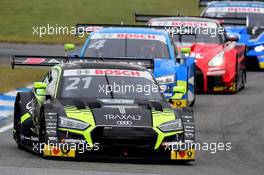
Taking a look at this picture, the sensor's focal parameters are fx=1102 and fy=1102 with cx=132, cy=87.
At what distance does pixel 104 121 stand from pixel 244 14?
58.2 feet

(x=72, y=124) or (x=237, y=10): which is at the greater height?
(x=72, y=124)

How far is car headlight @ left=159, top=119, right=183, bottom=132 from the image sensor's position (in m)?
12.6

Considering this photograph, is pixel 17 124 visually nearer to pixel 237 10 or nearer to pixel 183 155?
pixel 183 155

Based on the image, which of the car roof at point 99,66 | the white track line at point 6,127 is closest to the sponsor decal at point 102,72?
the car roof at point 99,66

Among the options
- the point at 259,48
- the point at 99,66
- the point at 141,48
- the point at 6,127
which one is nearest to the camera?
the point at 99,66

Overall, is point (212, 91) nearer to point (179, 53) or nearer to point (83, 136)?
point (179, 53)

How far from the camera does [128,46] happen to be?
19.2 m

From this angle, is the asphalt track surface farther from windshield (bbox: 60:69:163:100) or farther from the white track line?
windshield (bbox: 60:69:163:100)

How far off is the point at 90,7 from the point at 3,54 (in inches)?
743

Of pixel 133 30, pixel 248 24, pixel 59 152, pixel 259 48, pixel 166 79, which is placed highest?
pixel 133 30

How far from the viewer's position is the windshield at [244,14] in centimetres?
2944

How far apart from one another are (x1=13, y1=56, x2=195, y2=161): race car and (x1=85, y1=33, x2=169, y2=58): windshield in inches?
205

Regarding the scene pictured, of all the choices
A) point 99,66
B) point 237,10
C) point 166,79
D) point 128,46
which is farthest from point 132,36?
point 237,10

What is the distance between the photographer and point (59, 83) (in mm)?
13578
